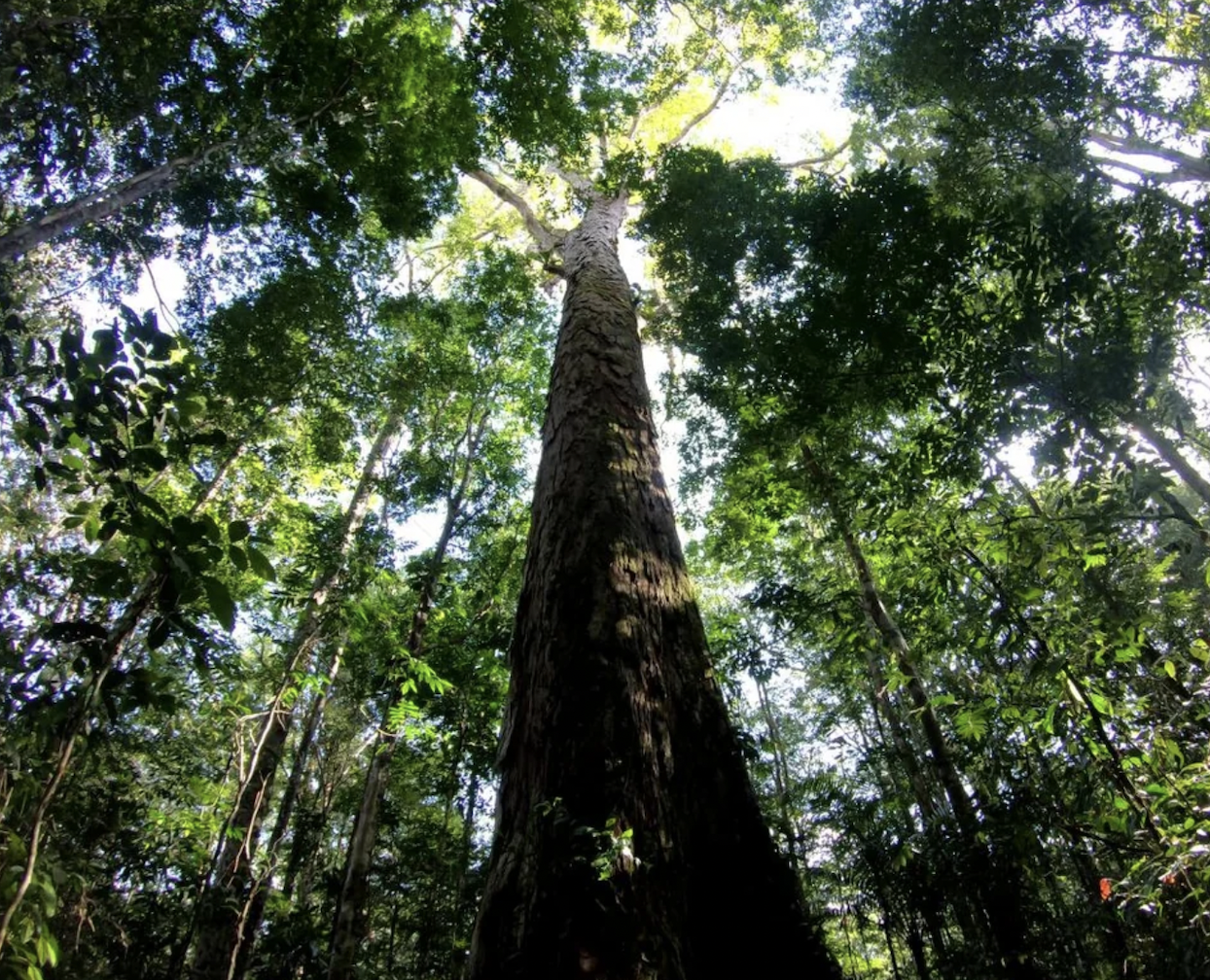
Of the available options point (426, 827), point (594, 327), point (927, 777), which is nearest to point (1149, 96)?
point (594, 327)

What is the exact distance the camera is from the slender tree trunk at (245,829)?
13.7 feet

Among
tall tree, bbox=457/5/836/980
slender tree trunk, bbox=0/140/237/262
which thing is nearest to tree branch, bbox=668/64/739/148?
slender tree trunk, bbox=0/140/237/262

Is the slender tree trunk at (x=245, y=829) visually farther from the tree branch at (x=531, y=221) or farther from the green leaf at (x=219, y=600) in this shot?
the tree branch at (x=531, y=221)

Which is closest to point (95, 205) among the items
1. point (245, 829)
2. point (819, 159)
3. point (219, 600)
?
point (245, 829)

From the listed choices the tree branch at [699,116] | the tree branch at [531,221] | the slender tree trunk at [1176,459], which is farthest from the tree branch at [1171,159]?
the tree branch at [531,221]

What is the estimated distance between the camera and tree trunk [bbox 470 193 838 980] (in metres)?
1.56

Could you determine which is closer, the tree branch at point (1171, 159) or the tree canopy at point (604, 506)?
the tree canopy at point (604, 506)

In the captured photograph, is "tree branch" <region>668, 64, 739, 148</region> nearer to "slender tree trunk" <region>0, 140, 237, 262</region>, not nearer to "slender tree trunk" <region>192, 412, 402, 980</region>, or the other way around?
"slender tree trunk" <region>0, 140, 237, 262</region>

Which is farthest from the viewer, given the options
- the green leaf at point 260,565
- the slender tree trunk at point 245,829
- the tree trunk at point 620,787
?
the slender tree trunk at point 245,829

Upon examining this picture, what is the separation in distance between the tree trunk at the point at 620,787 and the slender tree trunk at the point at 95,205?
16.9 feet

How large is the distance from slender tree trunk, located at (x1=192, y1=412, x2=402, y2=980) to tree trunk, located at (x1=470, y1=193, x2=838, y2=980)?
292 centimetres

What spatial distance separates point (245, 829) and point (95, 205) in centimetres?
545

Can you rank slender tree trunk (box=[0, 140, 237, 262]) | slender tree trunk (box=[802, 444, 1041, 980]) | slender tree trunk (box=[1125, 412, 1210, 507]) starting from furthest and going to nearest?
slender tree trunk (box=[1125, 412, 1210, 507]) → slender tree trunk (box=[0, 140, 237, 262]) → slender tree trunk (box=[802, 444, 1041, 980])

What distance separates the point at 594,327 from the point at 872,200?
3123mm
